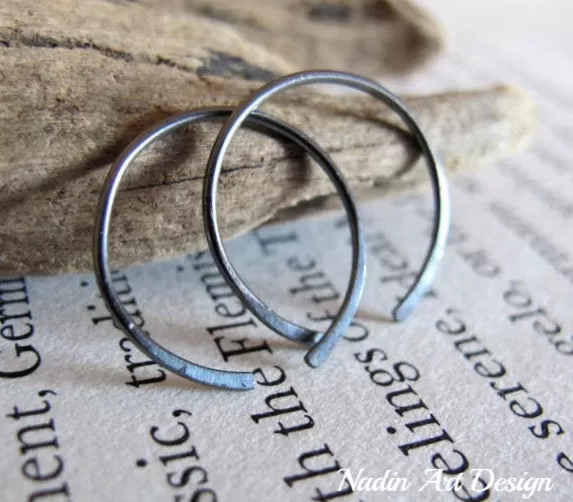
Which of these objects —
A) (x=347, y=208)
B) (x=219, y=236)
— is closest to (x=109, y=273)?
(x=219, y=236)

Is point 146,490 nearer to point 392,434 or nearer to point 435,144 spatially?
point 392,434

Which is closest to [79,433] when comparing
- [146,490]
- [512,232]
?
[146,490]

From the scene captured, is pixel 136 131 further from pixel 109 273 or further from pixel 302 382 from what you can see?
pixel 302 382

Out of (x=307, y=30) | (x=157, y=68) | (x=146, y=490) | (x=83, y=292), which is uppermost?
(x=307, y=30)

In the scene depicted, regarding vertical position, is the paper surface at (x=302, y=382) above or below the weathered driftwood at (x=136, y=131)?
below
